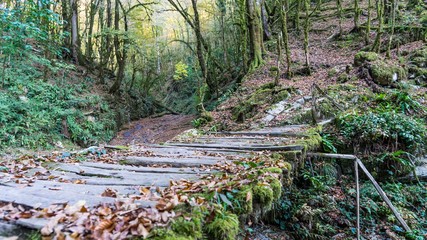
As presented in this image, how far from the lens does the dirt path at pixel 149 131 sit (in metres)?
13.7

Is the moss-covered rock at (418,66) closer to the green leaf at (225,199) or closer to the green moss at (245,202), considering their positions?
the green moss at (245,202)

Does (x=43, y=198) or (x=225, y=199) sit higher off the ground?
(x=43, y=198)

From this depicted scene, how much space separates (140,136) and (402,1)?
18.8m

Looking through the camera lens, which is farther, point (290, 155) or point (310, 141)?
point (310, 141)

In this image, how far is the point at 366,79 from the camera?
10.3 meters

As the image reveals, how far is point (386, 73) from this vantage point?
33.1ft

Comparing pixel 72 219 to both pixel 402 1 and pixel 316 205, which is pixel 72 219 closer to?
pixel 316 205

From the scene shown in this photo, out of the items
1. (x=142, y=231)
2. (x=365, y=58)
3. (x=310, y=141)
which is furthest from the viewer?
(x=365, y=58)

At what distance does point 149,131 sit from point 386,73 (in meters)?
11.6

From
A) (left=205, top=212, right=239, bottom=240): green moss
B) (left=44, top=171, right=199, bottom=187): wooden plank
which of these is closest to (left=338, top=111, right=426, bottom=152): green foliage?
(left=44, top=171, right=199, bottom=187): wooden plank

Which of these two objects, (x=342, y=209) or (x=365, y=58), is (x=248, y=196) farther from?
(x=365, y=58)

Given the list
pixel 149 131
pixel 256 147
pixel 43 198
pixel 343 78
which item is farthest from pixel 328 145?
pixel 149 131

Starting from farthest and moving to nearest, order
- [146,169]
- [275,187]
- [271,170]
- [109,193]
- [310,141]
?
[310,141] < [146,169] < [271,170] < [275,187] < [109,193]

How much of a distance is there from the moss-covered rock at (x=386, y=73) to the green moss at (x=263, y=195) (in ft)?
31.4
